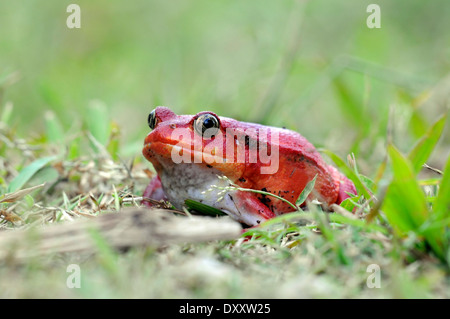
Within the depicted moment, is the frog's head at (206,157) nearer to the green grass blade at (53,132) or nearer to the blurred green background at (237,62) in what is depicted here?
the green grass blade at (53,132)

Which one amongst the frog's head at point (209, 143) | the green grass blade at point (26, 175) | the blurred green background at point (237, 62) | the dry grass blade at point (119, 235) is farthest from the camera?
the blurred green background at point (237, 62)

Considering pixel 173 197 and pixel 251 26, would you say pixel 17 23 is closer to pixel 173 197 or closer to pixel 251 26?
pixel 251 26

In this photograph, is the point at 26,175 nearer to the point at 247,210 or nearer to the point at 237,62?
the point at 247,210

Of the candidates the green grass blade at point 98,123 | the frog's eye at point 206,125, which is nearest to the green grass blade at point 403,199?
the frog's eye at point 206,125

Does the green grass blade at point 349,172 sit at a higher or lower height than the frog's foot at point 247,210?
higher

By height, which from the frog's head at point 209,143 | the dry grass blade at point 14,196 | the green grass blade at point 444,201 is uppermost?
the frog's head at point 209,143
